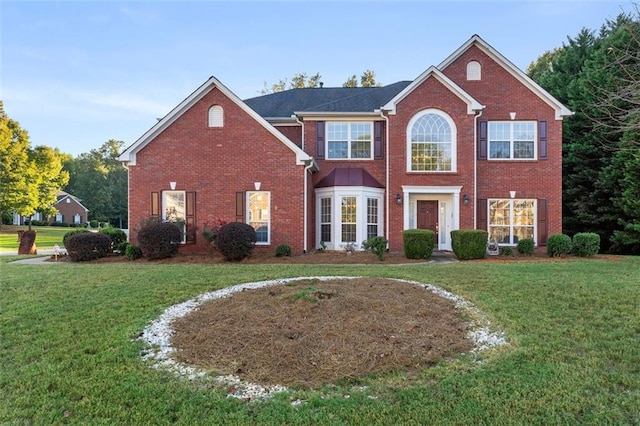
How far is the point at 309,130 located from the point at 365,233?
497 centimetres

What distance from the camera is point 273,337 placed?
5039 millimetres

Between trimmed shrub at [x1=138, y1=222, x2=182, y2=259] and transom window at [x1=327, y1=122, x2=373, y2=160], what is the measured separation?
7.12 meters

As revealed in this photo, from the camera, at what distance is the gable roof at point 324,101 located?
17.2 metres

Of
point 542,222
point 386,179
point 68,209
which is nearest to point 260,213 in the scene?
point 386,179

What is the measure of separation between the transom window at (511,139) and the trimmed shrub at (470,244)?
448cm

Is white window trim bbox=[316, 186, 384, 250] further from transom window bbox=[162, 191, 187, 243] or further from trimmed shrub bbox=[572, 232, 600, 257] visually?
trimmed shrub bbox=[572, 232, 600, 257]

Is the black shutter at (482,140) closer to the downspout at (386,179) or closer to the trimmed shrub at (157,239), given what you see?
the downspout at (386,179)

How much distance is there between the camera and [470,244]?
1382 cm

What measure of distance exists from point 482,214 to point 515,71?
601 centimetres

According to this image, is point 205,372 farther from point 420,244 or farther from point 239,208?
point 239,208

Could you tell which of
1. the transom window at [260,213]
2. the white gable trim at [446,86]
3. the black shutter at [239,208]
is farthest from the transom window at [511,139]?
the black shutter at [239,208]

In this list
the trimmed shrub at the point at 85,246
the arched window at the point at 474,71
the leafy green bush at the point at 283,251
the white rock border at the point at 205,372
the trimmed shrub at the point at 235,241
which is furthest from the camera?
the arched window at the point at 474,71

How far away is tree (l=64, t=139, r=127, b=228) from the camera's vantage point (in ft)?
201

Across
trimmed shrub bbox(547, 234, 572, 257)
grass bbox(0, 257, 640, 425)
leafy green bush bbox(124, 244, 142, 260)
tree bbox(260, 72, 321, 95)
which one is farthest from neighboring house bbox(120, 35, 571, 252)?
tree bbox(260, 72, 321, 95)
